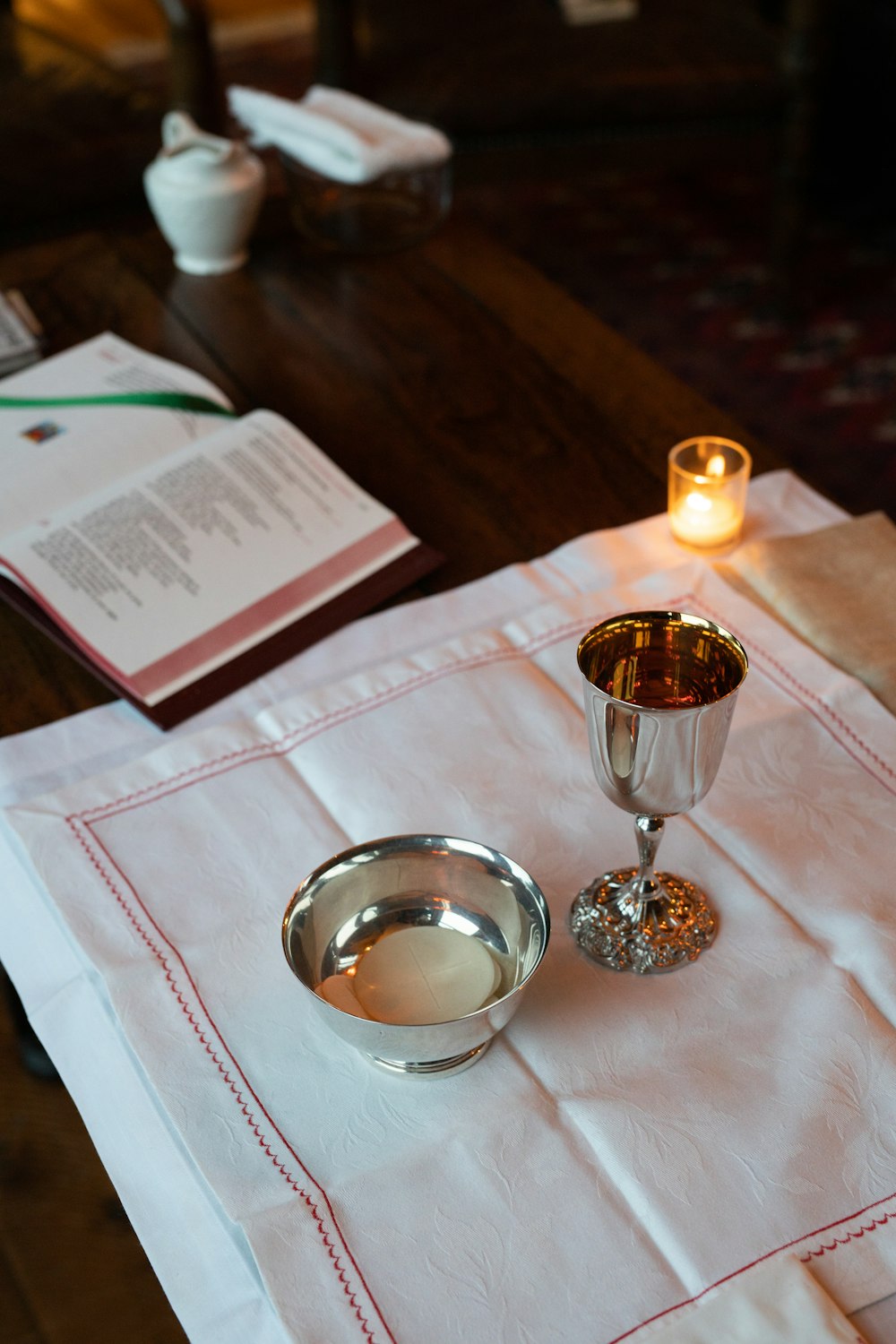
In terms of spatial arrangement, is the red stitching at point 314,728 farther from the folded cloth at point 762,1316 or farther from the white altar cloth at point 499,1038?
the folded cloth at point 762,1316

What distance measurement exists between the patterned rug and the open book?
1.08 metres

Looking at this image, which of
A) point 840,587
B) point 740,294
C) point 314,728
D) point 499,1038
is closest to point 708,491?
point 840,587

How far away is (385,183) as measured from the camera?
3.93 ft

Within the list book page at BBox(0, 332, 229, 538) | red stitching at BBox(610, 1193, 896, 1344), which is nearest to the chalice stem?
red stitching at BBox(610, 1193, 896, 1344)

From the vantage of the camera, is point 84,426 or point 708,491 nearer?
point 708,491

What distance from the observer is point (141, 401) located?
3.21ft

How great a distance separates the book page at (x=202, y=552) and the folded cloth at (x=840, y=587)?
0.22 m


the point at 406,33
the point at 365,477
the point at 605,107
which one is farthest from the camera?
the point at 406,33

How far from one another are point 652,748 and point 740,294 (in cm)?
191

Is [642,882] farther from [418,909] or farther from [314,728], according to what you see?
[314,728]

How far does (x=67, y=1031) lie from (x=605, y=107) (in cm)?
162

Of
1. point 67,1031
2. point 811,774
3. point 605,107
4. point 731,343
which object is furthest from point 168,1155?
point 731,343

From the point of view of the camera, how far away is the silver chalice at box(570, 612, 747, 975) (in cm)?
48

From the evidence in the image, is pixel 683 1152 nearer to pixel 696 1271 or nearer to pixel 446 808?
pixel 696 1271
